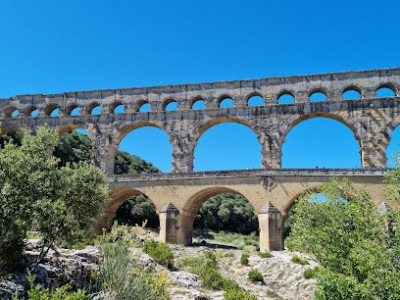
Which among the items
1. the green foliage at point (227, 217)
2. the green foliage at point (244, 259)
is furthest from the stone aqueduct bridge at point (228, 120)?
the green foliage at point (227, 217)

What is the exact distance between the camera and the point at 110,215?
26.9 metres

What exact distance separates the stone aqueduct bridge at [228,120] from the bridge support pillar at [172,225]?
0.20 ft

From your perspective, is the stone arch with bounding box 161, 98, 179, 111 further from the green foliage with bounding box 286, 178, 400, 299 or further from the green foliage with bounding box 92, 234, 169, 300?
the green foliage with bounding box 92, 234, 169, 300

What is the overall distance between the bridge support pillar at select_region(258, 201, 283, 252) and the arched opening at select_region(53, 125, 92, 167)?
60.8 feet

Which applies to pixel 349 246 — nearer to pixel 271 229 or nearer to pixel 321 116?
pixel 271 229

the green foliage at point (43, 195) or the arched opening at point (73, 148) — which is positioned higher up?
the arched opening at point (73, 148)

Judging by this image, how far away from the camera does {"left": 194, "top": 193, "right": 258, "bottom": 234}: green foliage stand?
42.7 meters

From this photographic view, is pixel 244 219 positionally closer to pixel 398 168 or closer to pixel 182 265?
pixel 182 265

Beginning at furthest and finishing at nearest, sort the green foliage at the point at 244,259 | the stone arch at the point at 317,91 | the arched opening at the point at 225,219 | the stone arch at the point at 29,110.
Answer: the arched opening at the point at 225,219 → the stone arch at the point at 29,110 → the stone arch at the point at 317,91 → the green foliage at the point at 244,259

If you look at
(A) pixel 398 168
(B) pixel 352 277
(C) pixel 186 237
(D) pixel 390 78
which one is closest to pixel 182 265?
(C) pixel 186 237

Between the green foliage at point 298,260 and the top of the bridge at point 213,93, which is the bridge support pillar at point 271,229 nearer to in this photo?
the green foliage at point 298,260

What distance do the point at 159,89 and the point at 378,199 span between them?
58.1 feet

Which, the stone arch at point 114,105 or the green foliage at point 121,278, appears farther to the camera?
the stone arch at point 114,105

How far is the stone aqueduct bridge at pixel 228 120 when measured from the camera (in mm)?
22188
